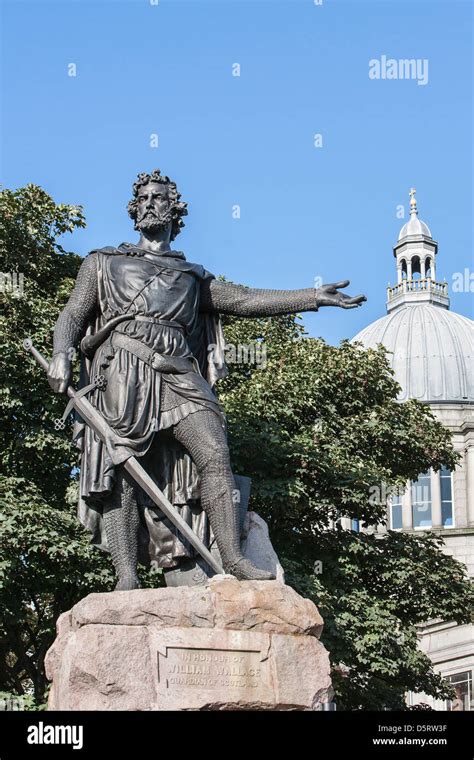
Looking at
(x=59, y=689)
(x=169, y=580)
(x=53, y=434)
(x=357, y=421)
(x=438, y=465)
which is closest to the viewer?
(x=59, y=689)

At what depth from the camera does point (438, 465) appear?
32.4 m

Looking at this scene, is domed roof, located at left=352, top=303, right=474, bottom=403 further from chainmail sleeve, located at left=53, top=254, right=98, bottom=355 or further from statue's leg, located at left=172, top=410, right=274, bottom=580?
statue's leg, located at left=172, top=410, right=274, bottom=580

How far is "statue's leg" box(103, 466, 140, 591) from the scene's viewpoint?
11414 mm

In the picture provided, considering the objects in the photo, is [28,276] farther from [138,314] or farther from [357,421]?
[138,314]

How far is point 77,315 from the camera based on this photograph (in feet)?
39.5

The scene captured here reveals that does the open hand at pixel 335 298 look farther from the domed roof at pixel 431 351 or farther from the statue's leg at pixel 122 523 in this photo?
the domed roof at pixel 431 351

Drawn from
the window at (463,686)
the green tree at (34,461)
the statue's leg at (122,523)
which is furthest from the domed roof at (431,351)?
the statue's leg at (122,523)

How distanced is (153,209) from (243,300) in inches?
46.5

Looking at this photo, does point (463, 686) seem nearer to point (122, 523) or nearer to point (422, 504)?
point (422, 504)

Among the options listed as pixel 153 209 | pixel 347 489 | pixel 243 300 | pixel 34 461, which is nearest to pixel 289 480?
pixel 347 489

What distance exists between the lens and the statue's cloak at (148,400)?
1148 centimetres

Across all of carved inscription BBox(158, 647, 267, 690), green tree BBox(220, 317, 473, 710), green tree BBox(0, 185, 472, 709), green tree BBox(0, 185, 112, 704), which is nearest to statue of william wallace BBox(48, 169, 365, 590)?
carved inscription BBox(158, 647, 267, 690)
